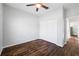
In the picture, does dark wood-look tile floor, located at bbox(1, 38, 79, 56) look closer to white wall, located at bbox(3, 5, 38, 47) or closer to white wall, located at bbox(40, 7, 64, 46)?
white wall, located at bbox(40, 7, 64, 46)

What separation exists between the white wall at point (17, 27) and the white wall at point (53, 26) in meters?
0.27

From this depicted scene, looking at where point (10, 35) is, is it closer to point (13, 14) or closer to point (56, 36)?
point (13, 14)

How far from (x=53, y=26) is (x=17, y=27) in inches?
41.0

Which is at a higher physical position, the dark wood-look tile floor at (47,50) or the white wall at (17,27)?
the white wall at (17,27)

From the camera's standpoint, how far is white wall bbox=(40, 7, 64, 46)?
1653mm

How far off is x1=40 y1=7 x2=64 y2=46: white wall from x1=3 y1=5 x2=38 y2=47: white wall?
269 millimetres

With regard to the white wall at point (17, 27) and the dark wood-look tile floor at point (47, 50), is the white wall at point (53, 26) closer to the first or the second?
the dark wood-look tile floor at point (47, 50)

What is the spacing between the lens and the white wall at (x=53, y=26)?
1653mm

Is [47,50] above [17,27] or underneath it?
underneath

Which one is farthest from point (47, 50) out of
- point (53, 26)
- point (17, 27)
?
point (17, 27)

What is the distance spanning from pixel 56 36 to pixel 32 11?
106 centimetres

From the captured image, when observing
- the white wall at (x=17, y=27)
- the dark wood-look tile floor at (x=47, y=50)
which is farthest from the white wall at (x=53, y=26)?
the white wall at (x=17, y=27)

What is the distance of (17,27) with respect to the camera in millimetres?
2086

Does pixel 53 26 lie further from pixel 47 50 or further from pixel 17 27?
pixel 17 27
